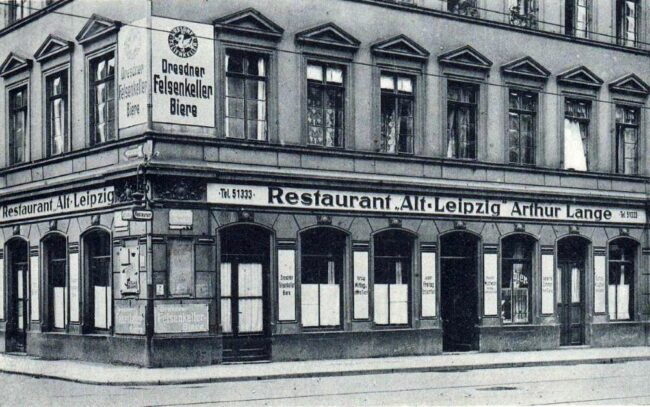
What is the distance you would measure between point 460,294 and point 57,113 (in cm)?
1089

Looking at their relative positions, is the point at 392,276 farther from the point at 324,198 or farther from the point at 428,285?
the point at 324,198

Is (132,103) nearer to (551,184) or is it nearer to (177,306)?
(177,306)

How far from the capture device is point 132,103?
21703 millimetres

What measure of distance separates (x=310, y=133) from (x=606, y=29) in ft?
33.8

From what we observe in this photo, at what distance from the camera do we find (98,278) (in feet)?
77.0

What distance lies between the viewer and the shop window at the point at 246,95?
22453mm

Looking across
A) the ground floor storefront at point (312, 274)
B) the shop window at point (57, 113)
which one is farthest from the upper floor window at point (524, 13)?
the shop window at point (57, 113)

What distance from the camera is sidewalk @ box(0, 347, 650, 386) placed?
19219 mm

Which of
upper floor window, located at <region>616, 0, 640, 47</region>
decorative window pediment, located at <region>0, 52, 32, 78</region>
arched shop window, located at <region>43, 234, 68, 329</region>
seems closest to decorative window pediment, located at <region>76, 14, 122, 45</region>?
decorative window pediment, located at <region>0, 52, 32, 78</region>

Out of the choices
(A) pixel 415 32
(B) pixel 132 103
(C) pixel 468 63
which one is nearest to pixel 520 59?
(C) pixel 468 63

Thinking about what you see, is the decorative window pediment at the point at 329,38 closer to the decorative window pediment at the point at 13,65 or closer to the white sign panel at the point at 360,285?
the white sign panel at the point at 360,285

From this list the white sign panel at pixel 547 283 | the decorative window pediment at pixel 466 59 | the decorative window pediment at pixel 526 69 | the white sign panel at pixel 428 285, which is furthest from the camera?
the white sign panel at pixel 547 283

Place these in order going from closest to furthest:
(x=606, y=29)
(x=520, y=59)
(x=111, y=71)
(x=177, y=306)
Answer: (x=177, y=306) → (x=111, y=71) → (x=520, y=59) → (x=606, y=29)

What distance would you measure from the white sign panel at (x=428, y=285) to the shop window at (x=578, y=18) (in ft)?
25.7
